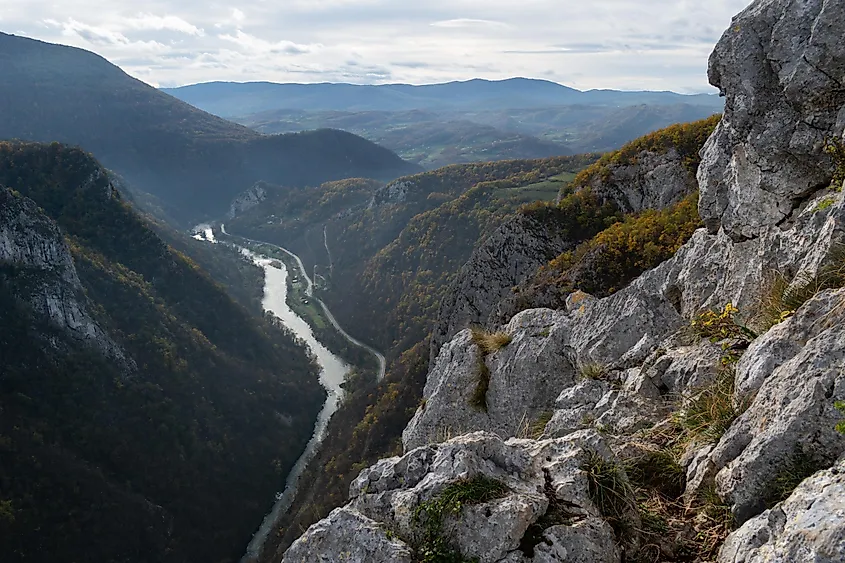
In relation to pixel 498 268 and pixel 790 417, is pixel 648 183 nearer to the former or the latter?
pixel 498 268

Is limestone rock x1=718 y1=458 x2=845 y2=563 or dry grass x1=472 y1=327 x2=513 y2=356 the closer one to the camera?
limestone rock x1=718 y1=458 x2=845 y2=563

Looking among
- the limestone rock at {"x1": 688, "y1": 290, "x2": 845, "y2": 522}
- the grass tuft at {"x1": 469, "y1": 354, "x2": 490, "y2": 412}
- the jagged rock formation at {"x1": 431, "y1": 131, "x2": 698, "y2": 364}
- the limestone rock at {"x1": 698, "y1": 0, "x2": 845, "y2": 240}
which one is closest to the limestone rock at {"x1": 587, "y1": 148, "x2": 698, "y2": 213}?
the jagged rock formation at {"x1": 431, "y1": 131, "x2": 698, "y2": 364}

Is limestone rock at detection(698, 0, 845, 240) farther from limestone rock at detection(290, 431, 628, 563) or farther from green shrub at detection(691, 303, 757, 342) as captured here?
limestone rock at detection(290, 431, 628, 563)

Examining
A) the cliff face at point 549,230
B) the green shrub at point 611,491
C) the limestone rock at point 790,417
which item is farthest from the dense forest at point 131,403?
the limestone rock at point 790,417

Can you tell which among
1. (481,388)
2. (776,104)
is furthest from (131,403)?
(776,104)

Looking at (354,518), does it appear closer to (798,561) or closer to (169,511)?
(798,561)

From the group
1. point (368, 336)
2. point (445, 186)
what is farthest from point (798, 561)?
point (445, 186)
